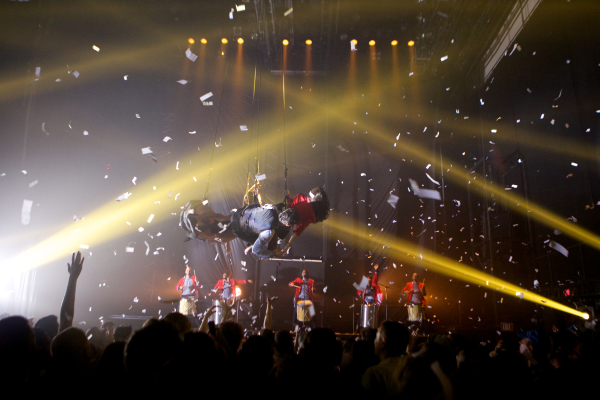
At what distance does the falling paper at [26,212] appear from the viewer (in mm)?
8195

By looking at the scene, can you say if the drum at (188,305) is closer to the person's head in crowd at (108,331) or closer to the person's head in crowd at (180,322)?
the person's head in crowd at (108,331)

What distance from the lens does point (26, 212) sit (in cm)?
828

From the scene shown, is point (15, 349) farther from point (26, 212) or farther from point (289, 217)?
point (26, 212)

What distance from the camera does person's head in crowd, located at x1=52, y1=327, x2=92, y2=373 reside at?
1527 mm

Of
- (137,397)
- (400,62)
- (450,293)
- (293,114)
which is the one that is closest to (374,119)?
(400,62)

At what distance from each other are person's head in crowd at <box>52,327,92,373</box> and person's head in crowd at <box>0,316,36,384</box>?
99 millimetres

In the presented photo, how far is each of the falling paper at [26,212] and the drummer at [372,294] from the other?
297 inches

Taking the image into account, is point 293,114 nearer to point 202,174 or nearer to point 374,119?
point 374,119

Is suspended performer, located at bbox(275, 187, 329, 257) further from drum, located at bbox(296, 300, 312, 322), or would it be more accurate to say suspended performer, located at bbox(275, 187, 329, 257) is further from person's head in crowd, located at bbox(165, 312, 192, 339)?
drum, located at bbox(296, 300, 312, 322)

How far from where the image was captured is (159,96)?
10.2m

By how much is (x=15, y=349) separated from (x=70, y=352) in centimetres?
20

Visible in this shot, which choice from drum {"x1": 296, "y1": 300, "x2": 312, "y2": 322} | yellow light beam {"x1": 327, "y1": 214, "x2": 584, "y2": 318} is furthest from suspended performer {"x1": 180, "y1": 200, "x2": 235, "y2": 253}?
yellow light beam {"x1": 327, "y1": 214, "x2": 584, "y2": 318}

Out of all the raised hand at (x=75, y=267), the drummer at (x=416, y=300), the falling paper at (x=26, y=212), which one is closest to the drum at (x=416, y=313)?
the drummer at (x=416, y=300)

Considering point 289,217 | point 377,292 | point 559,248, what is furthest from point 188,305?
point 559,248
